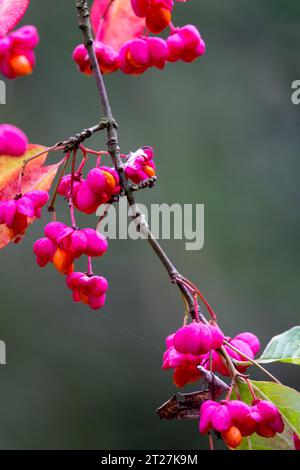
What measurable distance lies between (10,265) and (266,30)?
1.66 metres

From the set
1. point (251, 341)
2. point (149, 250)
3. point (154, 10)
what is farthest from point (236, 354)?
point (149, 250)

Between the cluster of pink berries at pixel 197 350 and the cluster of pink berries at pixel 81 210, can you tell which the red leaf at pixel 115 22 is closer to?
the cluster of pink berries at pixel 81 210

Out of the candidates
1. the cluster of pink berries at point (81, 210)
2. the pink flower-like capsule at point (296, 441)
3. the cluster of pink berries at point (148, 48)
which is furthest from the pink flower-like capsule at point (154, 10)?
the pink flower-like capsule at point (296, 441)

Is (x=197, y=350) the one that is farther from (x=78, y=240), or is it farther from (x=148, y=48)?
(x=148, y=48)

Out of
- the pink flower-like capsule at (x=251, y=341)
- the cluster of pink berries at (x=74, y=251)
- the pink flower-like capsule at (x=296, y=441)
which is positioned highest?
the cluster of pink berries at (x=74, y=251)

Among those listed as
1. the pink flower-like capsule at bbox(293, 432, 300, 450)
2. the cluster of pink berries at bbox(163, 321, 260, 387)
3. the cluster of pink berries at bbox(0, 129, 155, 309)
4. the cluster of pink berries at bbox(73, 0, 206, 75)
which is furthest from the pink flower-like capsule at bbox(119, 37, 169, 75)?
the pink flower-like capsule at bbox(293, 432, 300, 450)

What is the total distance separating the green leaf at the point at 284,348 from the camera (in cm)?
80

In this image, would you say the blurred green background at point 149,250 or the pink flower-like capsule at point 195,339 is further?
the blurred green background at point 149,250

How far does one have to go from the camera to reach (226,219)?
2.88 m

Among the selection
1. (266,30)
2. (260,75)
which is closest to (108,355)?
(260,75)

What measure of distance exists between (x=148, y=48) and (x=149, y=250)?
186 centimetres

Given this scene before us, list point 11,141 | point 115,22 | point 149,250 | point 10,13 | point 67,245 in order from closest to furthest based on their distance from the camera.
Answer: point 11,141, point 10,13, point 67,245, point 115,22, point 149,250

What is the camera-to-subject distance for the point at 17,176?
80cm

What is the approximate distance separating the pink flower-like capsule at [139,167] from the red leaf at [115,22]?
20 centimetres
